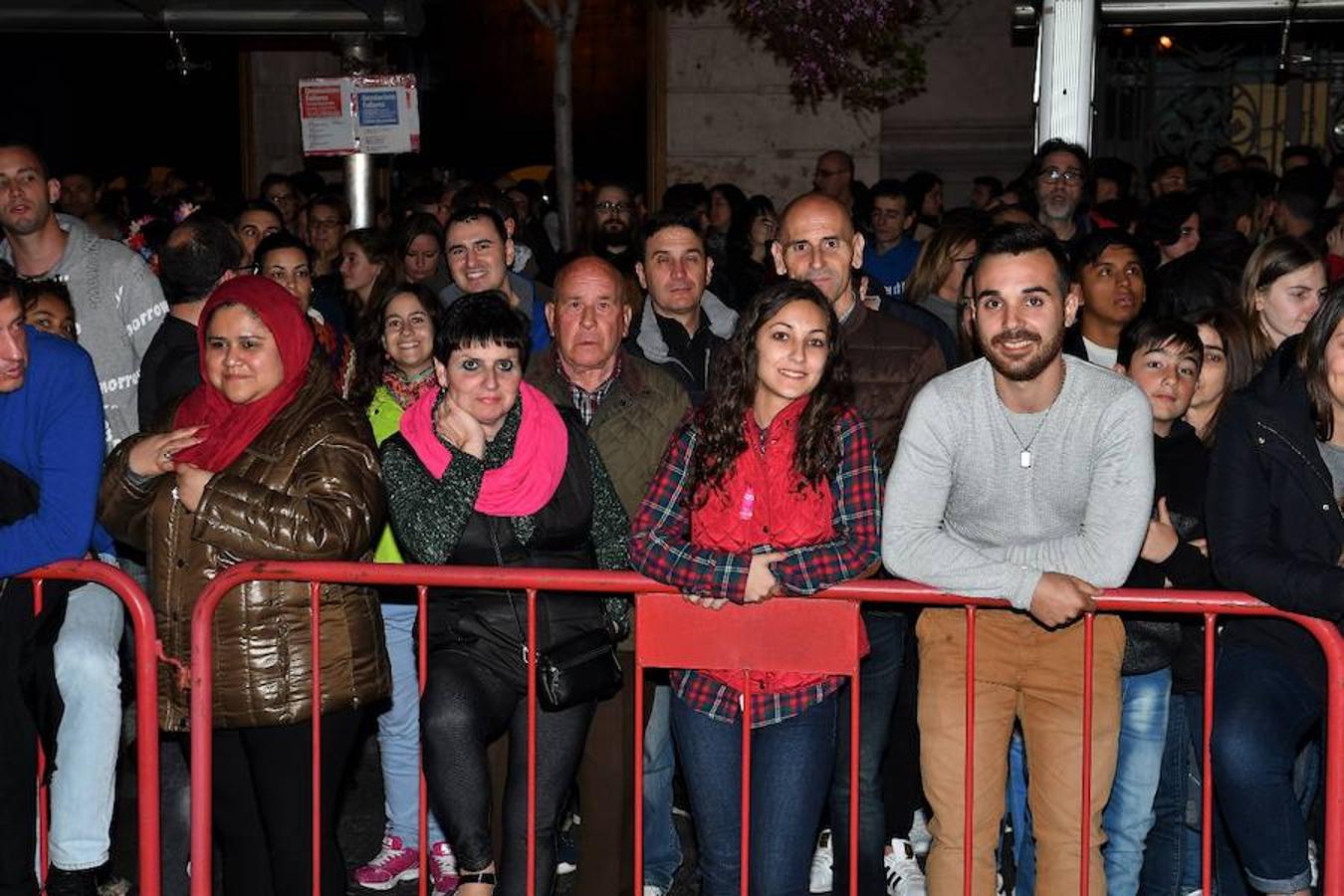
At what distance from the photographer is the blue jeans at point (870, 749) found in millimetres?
6184

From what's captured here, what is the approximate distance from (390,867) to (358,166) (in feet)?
20.2

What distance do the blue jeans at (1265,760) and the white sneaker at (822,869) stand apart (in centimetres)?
191

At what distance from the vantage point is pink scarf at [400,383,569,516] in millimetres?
5621

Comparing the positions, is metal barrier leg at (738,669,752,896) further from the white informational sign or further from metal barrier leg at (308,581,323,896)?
the white informational sign

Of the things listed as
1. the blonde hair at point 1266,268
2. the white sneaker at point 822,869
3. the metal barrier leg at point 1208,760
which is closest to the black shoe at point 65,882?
the white sneaker at point 822,869

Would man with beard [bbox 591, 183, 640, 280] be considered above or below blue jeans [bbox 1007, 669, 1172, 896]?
above

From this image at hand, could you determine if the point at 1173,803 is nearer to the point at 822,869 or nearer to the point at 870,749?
the point at 870,749

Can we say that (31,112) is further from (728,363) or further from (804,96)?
(728,363)

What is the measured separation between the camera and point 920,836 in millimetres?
7438

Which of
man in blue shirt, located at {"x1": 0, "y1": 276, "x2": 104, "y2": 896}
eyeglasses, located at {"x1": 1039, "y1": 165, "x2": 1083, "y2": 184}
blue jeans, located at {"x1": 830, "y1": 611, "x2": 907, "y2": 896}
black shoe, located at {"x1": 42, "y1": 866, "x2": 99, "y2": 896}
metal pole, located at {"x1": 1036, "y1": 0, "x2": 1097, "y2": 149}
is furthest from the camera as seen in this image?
metal pole, located at {"x1": 1036, "y1": 0, "x2": 1097, "y2": 149}

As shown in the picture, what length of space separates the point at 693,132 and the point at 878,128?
1725 mm

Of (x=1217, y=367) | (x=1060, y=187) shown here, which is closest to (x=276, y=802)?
(x=1217, y=367)

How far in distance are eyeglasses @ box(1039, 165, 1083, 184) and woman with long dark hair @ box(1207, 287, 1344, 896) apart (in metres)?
4.56

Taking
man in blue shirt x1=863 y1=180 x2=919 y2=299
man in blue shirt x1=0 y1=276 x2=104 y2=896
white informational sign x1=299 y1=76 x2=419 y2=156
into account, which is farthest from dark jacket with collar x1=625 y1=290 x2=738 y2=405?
white informational sign x1=299 y1=76 x2=419 y2=156
